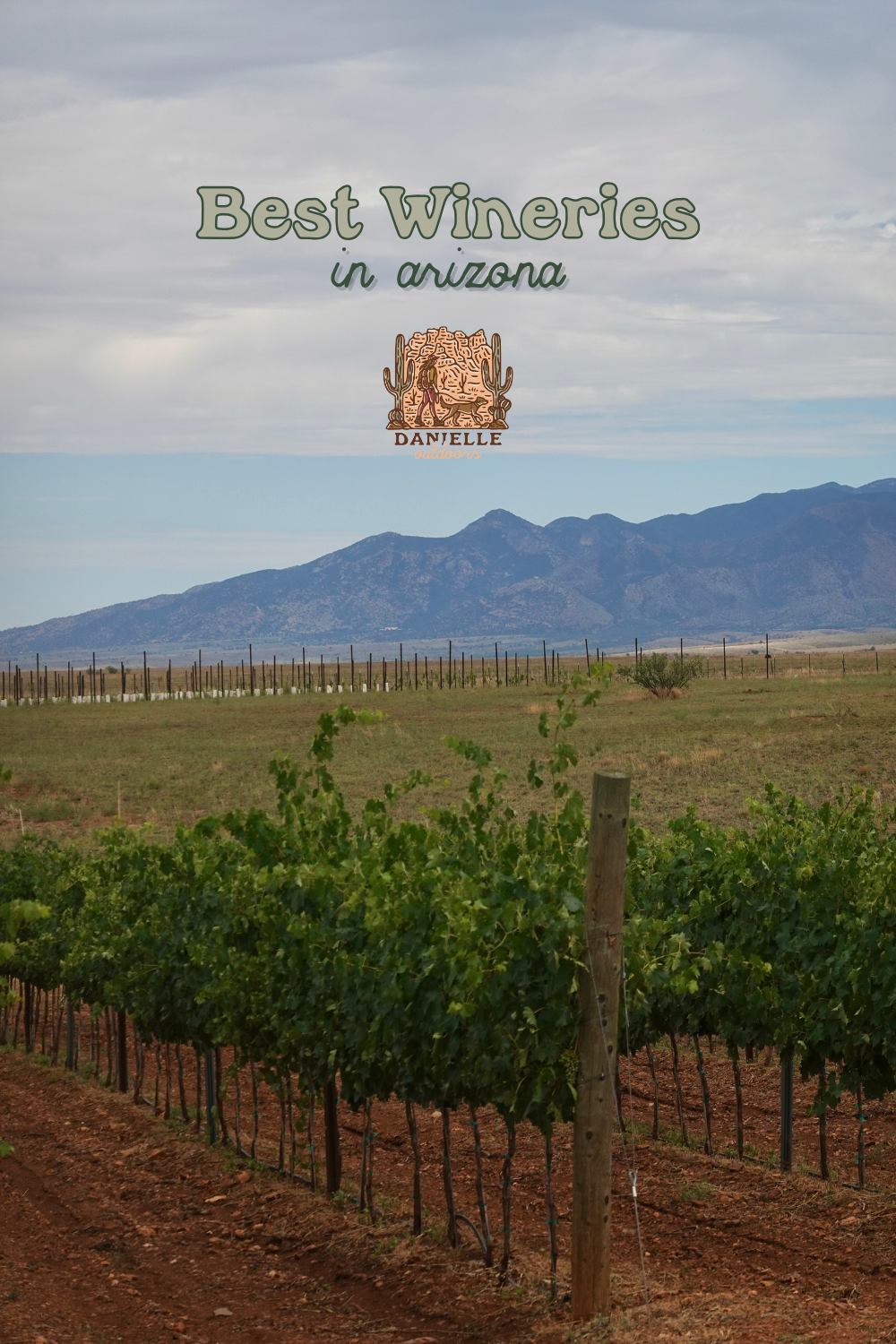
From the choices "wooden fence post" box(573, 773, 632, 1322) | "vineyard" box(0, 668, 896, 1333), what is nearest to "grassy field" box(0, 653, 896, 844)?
"vineyard" box(0, 668, 896, 1333)

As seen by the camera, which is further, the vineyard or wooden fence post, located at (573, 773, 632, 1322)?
the vineyard

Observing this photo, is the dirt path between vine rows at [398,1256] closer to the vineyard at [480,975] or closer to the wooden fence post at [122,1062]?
the vineyard at [480,975]

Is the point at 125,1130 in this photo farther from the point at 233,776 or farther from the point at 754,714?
the point at 754,714

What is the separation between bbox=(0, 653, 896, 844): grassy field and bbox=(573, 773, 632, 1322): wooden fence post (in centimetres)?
1375

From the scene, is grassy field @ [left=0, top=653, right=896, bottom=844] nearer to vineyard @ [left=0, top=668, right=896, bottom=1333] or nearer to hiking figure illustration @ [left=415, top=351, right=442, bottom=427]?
vineyard @ [left=0, top=668, right=896, bottom=1333]

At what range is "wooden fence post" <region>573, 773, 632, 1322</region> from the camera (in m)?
6.60

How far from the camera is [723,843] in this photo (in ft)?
38.0

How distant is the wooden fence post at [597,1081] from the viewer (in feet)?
21.6

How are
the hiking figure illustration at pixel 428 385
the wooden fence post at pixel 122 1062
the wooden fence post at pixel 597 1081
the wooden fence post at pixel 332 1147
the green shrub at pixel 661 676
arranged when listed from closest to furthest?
the wooden fence post at pixel 597 1081 < the wooden fence post at pixel 332 1147 < the wooden fence post at pixel 122 1062 < the hiking figure illustration at pixel 428 385 < the green shrub at pixel 661 676

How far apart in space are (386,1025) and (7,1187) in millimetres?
4927

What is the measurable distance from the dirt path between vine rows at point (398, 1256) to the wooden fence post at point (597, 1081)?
0.28 metres

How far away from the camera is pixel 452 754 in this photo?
139 feet

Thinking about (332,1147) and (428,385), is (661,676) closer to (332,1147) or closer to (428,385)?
(428,385)

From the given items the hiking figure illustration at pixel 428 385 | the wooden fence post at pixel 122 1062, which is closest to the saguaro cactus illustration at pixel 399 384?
the hiking figure illustration at pixel 428 385
